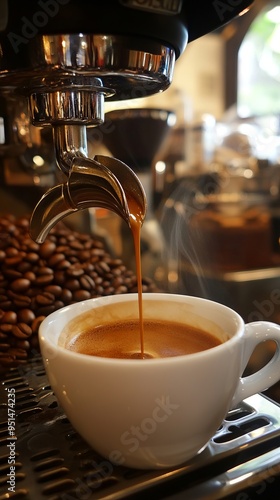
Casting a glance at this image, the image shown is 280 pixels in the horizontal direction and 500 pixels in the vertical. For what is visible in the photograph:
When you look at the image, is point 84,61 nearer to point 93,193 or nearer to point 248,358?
point 93,193

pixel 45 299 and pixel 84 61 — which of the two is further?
pixel 45 299

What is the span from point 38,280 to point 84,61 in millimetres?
287

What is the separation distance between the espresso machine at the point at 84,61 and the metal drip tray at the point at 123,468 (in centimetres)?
16

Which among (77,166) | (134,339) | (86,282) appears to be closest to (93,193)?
(77,166)

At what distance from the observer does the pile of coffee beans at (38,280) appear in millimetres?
512

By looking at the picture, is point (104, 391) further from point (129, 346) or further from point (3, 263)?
point (3, 263)

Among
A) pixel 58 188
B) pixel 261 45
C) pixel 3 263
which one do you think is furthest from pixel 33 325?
pixel 261 45

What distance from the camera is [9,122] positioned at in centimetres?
57

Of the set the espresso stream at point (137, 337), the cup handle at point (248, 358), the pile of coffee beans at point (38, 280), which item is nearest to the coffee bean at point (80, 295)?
the pile of coffee beans at point (38, 280)

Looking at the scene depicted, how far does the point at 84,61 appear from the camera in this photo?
33 centimetres

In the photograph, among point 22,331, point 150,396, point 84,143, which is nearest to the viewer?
point 150,396

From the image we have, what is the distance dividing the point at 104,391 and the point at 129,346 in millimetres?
95

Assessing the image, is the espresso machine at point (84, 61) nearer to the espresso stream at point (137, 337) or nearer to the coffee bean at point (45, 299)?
the espresso stream at point (137, 337)

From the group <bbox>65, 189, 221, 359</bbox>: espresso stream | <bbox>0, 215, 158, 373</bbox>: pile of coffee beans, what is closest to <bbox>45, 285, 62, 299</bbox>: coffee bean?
<bbox>0, 215, 158, 373</bbox>: pile of coffee beans
